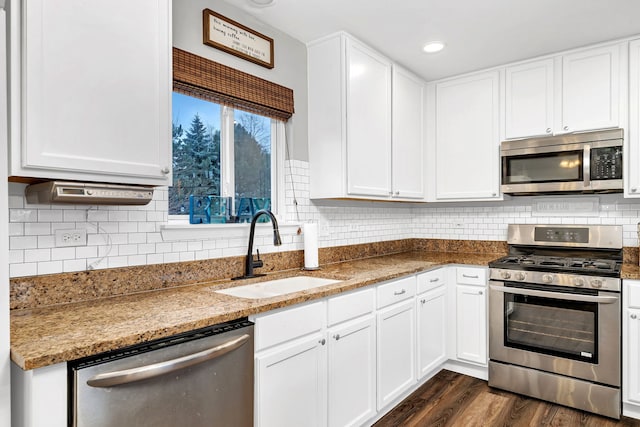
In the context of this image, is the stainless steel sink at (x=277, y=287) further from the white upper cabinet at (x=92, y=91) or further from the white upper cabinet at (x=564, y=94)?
the white upper cabinet at (x=564, y=94)

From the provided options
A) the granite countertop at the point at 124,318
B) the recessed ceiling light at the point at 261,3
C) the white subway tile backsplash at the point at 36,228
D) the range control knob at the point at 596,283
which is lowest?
the range control knob at the point at 596,283

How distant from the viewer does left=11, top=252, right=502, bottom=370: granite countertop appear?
1153 mm

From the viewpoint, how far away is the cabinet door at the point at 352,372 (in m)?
2.06

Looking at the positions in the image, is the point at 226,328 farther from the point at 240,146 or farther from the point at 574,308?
the point at 574,308

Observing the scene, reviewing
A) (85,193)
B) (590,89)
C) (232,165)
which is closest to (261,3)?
(232,165)

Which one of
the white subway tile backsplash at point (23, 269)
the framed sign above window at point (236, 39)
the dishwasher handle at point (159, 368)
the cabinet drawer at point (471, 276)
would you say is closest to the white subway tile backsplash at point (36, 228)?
the white subway tile backsplash at point (23, 269)

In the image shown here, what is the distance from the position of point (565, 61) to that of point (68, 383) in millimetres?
3499

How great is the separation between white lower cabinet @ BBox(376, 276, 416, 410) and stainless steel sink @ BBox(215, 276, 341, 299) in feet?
1.28

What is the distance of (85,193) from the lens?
4.89ft

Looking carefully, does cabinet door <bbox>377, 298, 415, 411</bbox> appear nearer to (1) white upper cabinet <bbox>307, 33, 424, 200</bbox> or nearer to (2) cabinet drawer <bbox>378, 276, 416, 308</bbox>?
(2) cabinet drawer <bbox>378, 276, 416, 308</bbox>

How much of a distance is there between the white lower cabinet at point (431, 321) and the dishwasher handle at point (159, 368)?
5.39 ft

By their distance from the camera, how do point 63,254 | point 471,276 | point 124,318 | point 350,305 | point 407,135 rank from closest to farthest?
1. point 124,318
2. point 63,254
3. point 350,305
4. point 471,276
5. point 407,135

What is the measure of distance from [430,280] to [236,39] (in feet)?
6.73

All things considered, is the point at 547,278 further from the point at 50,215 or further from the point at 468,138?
the point at 50,215
